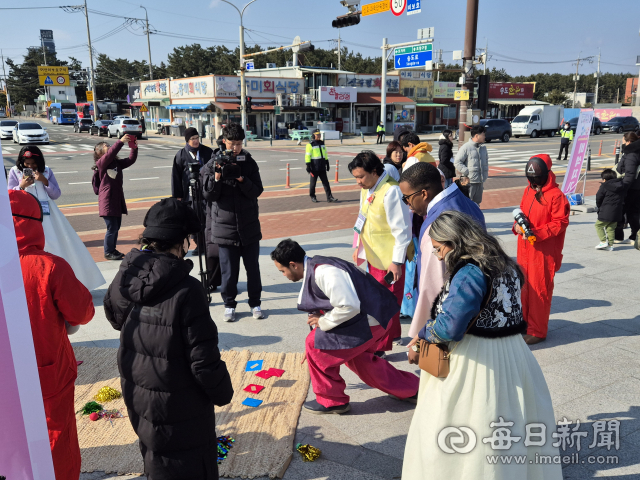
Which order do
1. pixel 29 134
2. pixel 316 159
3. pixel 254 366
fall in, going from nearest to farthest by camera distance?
pixel 254 366 < pixel 316 159 < pixel 29 134

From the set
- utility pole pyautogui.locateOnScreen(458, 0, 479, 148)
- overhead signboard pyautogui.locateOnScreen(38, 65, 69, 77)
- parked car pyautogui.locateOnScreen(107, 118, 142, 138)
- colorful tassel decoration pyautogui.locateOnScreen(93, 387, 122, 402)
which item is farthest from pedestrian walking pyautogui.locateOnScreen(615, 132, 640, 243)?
overhead signboard pyautogui.locateOnScreen(38, 65, 69, 77)

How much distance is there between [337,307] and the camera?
331 centimetres

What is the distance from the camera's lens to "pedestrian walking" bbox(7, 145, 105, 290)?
5.64m

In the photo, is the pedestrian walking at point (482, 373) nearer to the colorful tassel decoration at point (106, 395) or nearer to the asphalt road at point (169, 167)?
the colorful tassel decoration at point (106, 395)

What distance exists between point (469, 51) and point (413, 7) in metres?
9.30

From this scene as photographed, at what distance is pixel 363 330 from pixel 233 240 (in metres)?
2.32

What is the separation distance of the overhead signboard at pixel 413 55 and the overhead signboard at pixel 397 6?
237 centimetres

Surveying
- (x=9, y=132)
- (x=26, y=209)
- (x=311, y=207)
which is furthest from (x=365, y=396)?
(x=9, y=132)

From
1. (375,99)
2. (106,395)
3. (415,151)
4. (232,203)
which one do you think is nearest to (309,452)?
(106,395)

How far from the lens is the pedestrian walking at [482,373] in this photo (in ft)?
7.96

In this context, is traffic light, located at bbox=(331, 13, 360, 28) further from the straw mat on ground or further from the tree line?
the tree line

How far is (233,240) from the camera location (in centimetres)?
535

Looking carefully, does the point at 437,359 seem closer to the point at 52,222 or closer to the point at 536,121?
the point at 52,222

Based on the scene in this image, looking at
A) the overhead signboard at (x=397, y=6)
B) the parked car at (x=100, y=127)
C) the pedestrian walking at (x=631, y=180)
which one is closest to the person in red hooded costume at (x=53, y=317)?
the pedestrian walking at (x=631, y=180)
